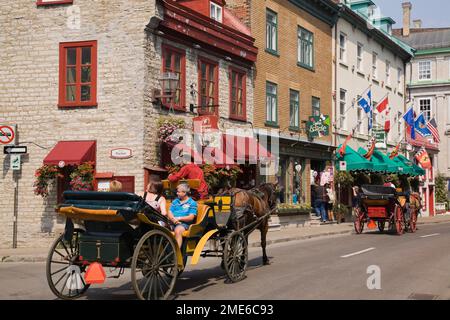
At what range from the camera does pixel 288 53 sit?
25.9 m

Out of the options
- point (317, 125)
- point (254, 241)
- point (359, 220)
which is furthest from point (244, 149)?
point (317, 125)

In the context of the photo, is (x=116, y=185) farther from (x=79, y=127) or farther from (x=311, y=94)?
(x=311, y=94)

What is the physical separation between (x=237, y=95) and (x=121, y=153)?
6304 millimetres

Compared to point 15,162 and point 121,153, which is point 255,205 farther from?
point 15,162

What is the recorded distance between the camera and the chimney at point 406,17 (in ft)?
204

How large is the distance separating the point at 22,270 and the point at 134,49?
7.60m

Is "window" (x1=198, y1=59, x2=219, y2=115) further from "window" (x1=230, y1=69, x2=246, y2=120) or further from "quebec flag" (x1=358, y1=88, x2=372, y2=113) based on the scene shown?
"quebec flag" (x1=358, y1=88, x2=372, y2=113)

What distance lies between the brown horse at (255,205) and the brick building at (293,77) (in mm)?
9645

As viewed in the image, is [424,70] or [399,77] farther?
[424,70]

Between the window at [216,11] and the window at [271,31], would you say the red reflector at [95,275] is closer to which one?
the window at [216,11]

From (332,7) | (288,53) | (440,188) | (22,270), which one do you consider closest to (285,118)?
(288,53)

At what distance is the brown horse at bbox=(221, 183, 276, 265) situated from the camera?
36.9 feet

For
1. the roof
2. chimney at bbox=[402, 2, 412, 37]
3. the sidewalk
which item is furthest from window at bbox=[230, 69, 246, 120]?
chimney at bbox=[402, 2, 412, 37]

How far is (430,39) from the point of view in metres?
59.2
